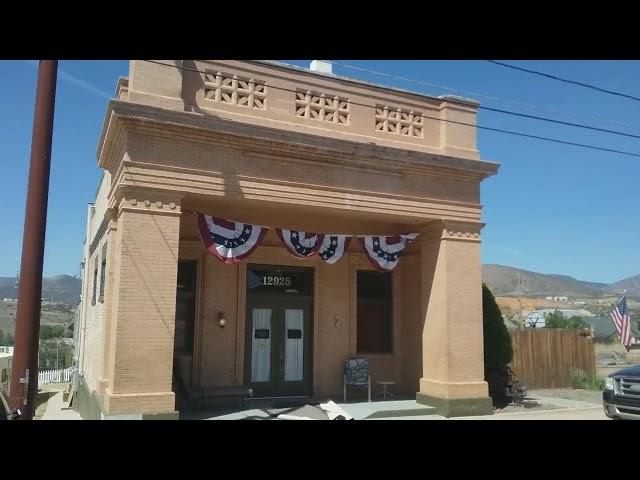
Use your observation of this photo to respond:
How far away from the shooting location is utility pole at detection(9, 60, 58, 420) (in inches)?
324

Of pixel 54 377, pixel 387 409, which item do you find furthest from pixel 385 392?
pixel 54 377

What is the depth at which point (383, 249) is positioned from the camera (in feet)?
42.5

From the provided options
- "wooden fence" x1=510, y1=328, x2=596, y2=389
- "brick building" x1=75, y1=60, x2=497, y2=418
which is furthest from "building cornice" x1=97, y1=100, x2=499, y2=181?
"wooden fence" x1=510, y1=328, x2=596, y2=389

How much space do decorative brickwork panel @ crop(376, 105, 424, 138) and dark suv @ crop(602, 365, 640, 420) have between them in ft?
21.3

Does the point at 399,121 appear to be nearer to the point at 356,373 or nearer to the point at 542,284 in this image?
the point at 356,373

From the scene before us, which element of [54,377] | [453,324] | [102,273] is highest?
[102,273]

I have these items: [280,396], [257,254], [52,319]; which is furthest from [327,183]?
[52,319]

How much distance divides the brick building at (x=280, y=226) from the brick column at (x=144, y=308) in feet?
0.07

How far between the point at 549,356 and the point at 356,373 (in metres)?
8.35

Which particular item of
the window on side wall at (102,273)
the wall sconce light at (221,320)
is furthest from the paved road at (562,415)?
the window on side wall at (102,273)

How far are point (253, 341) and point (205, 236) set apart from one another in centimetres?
346

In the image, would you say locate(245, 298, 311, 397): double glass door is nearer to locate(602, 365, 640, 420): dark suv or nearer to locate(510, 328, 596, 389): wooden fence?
locate(602, 365, 640, 420): dark suv

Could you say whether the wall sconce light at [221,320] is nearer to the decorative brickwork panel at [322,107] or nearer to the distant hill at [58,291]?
the decorative brickwork panel at [322,107]
